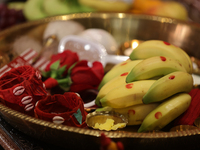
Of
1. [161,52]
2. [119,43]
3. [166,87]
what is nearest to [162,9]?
[119,43]

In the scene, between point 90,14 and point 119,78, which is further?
point 90,14

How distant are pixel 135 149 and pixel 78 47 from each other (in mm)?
409

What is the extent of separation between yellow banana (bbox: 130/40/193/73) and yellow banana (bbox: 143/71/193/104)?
7 centimetres

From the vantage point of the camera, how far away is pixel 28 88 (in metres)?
0.38

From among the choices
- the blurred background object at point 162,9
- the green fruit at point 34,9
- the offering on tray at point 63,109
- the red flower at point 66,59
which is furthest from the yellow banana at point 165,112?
the green fruit at point 34,9

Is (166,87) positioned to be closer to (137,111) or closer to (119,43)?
(137,111)

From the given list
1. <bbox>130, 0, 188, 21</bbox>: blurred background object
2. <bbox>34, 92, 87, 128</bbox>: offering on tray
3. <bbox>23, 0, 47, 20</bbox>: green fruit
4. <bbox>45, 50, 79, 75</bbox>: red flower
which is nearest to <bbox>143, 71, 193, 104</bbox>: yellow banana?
<bbox>34, 92, 87, 128</bbox>: offering on tray

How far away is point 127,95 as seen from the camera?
349 mm

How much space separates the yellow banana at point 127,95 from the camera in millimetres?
350

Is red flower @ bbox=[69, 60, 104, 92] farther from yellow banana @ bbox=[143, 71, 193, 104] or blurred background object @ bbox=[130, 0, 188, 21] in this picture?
blurred background object @ bbox=[130, 0, 188, 21]

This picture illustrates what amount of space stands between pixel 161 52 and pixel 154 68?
0.07 meters

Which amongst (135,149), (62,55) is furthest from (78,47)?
(135,149)

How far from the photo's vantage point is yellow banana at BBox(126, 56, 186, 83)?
0.36 meters

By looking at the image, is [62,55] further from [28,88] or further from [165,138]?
[165,138]
